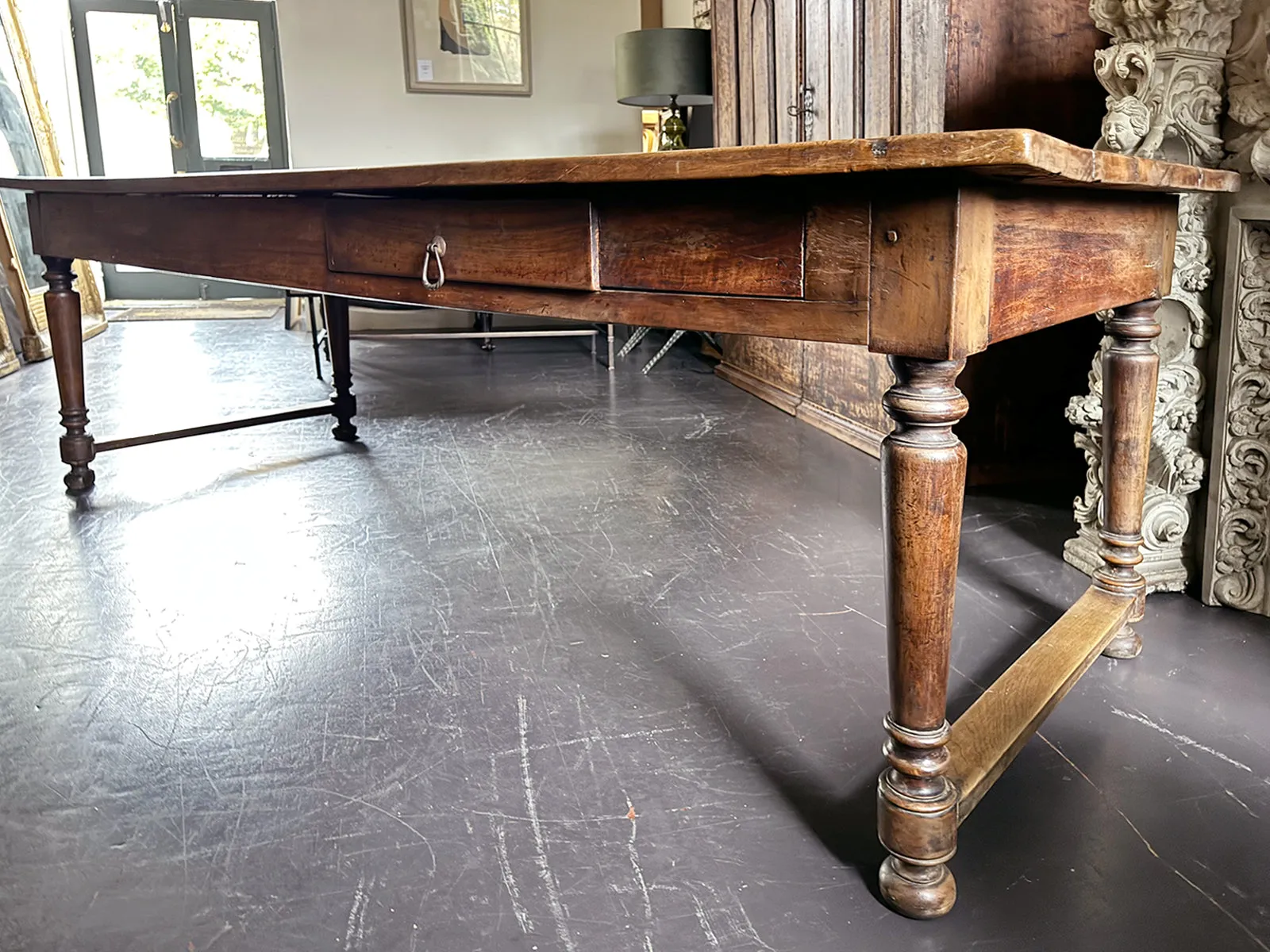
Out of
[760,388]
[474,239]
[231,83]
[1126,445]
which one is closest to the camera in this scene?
[474,239]

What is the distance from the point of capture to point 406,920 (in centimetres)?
106

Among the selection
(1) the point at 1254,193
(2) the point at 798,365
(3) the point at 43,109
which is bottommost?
(2) the point at 798,365

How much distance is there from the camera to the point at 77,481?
2721mm

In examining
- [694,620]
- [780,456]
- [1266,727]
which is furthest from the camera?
[780,456]

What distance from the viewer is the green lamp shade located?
4.54 metres

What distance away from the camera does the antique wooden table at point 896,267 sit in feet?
2.92

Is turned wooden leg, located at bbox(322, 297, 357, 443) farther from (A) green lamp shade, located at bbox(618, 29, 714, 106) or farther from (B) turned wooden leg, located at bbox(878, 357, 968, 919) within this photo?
(B) turned wooden leg, located at bbox(878, 357, 968, 919)

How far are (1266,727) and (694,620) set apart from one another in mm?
882

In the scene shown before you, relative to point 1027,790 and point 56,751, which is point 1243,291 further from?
point 56,751

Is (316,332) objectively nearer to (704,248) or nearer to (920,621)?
(704,248)

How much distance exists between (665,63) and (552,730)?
3.81m

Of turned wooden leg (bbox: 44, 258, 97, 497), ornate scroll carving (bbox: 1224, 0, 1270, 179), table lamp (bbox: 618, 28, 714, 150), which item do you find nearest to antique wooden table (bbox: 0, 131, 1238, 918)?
ornate scroll carving (bbox: 1224, 0, 1270, 179)

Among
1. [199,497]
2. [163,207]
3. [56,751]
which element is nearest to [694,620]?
[56,751]

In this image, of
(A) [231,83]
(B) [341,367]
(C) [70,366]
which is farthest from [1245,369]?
(A) [231,83]
